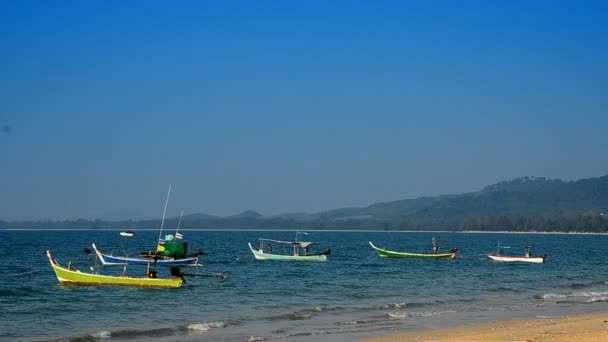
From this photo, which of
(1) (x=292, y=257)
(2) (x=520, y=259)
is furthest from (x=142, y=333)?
(2) (x=520, y=259)

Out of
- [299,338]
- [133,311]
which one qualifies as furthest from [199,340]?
[133,311]

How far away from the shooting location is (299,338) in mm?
26266

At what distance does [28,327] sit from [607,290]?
3288 centimetres

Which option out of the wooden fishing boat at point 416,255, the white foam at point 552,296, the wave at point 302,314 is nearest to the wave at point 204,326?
the wave at point 302,314

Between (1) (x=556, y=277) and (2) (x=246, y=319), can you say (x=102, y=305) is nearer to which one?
(2) (x=246, y=319)

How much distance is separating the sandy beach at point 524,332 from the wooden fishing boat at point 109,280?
20341mm

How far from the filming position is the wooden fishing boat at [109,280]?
44.1 meters

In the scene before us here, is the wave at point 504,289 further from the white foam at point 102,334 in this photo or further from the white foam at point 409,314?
the white foam at point 102,334

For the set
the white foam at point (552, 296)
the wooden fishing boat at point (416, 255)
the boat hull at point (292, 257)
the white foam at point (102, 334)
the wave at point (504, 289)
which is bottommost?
the white foam at point (102, 334)

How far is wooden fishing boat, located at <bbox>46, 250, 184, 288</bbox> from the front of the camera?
4406 cm

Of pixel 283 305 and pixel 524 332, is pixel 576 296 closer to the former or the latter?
pixel 283 305

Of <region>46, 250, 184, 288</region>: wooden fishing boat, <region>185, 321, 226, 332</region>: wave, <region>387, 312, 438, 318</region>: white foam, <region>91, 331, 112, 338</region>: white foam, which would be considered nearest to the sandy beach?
<region>387, 312, 438, 318</region>: white foam

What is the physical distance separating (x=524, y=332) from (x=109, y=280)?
26371mm

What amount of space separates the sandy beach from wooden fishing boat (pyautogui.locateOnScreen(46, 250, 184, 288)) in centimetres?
2034
